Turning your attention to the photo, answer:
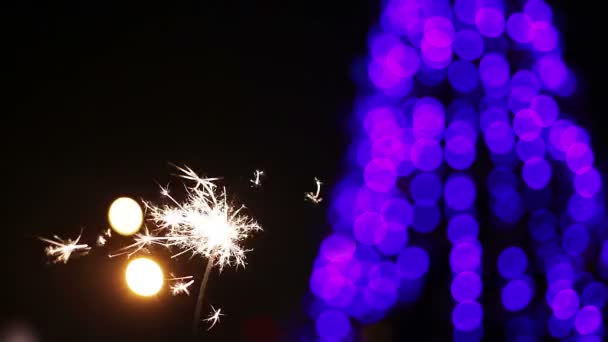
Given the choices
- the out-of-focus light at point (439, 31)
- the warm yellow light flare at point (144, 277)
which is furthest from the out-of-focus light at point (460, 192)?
the warm yellow light flare at point (144, 277)

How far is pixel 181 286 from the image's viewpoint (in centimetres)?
145

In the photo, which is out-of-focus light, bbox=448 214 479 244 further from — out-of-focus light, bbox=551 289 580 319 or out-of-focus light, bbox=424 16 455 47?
out-of-focus light, bbox=424 16 455 47

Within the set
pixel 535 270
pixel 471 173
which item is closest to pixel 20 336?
pixel 471 173

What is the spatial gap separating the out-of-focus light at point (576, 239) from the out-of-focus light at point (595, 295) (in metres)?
0.12

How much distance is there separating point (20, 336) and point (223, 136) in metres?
0.78

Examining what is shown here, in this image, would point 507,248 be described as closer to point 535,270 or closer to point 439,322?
point 535,270

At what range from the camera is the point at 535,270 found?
1744mm

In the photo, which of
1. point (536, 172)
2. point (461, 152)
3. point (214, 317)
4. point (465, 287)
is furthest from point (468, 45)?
point (214, 317)

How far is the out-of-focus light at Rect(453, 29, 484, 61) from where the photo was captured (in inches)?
70.4

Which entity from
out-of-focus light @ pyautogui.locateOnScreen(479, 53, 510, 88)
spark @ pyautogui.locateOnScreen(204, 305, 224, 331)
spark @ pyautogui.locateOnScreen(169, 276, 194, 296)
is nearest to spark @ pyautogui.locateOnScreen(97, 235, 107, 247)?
spark @ pyautogui.locateOnScreen(169, 276, 194, 296)

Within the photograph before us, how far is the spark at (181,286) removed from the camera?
1.44 meters

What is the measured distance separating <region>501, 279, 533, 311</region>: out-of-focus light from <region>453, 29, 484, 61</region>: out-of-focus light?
792mm

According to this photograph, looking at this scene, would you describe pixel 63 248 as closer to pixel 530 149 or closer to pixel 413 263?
pixel 413 263

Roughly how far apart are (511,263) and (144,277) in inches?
46.4
